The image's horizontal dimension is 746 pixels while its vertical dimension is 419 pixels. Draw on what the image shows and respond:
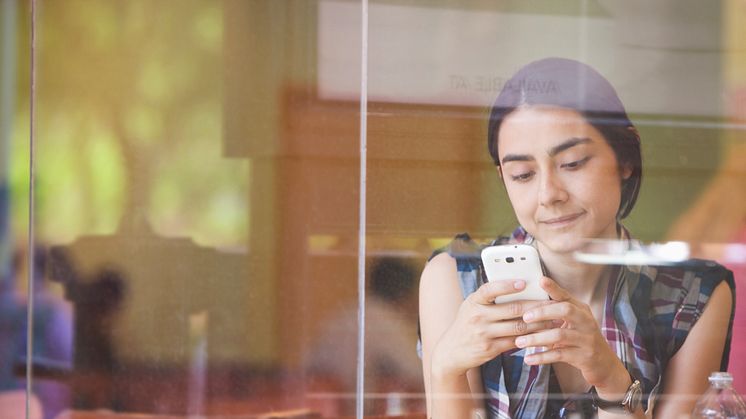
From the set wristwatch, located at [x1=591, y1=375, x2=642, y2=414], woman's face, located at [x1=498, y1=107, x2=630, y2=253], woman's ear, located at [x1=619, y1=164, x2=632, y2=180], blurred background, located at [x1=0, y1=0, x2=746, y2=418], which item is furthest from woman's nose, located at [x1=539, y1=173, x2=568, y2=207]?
wristwatch, located at [x1=591, y1=375, x2=642, y2=414]

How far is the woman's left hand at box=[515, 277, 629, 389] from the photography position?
12.6 ft

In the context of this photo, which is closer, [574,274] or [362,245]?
[574,274]

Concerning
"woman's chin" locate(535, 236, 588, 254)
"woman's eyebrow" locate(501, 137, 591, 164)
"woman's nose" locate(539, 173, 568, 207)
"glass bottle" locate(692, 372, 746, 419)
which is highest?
"woman's eyebrow" locate(501, 137, 591, 164)

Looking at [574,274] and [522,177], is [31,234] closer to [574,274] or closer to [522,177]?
[522,177]

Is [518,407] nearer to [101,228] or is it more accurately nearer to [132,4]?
[101,228]

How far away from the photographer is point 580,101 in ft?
13.1

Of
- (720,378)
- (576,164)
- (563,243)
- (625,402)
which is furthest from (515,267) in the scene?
(720,378)

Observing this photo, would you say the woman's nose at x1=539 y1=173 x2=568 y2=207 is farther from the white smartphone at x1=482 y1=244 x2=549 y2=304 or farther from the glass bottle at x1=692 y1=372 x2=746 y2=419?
the glass bottle at x1=692 y1=372 x2=746 y2=419

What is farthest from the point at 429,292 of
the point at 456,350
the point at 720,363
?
the point at 720,363

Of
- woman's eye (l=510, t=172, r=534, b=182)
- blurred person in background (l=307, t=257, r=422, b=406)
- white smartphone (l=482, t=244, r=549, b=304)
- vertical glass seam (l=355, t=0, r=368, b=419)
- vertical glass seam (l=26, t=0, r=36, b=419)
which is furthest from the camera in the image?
vertical glass seam (l=26, t=0, r=36, b=419)

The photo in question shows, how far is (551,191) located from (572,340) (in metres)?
0.59

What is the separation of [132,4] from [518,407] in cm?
265

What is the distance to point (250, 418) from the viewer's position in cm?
458

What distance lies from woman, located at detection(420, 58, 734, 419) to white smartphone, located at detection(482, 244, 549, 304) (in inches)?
1.4
